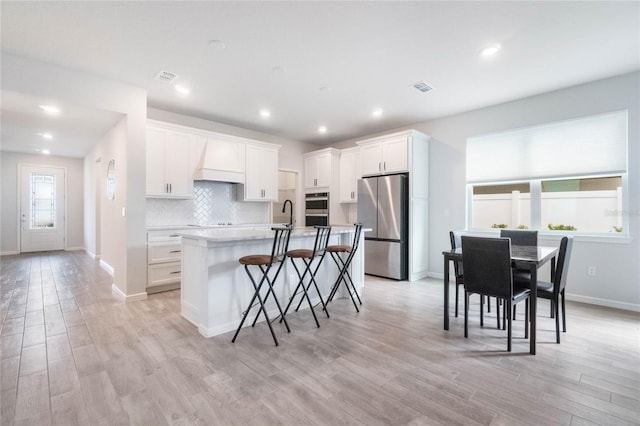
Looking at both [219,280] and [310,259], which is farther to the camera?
[310,259]

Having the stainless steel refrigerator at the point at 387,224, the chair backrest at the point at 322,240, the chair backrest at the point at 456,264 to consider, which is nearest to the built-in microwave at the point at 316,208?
the stainless steel refrigerator at the point at 387,224

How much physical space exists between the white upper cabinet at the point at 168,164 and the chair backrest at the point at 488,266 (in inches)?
160

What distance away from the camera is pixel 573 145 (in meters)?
3.87

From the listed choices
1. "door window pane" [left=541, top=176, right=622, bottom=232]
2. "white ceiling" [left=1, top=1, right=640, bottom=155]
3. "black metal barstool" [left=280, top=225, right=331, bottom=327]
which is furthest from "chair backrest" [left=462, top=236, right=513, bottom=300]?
"door window pane" [left=541, top=176, right=622, bottom=232]

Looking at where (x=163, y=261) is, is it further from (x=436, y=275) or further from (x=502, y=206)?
(x=502, y=206)

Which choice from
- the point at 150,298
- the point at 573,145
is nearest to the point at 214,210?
the point at 150,298

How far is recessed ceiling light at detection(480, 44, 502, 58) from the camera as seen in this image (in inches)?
112

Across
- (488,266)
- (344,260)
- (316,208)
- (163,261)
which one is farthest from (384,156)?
(163,261)

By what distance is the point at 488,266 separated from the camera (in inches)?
98.5

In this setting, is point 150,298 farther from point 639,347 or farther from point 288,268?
point 639,347

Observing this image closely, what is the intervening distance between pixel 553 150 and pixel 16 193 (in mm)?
11240

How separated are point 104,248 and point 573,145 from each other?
309 inches

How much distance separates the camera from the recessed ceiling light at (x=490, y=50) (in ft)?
9.35

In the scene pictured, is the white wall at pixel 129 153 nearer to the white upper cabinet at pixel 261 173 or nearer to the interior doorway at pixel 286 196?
the white upper cabinet at pixel 261 173
